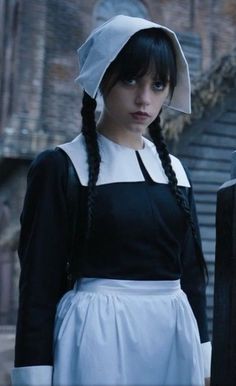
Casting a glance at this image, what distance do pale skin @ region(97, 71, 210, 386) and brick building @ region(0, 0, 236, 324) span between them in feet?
17.1

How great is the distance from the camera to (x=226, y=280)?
1.10 metres

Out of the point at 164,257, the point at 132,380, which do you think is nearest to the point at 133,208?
the point at 164,257

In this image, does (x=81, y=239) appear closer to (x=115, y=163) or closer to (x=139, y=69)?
(x=115, y=163)

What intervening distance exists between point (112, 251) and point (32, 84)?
6325mm

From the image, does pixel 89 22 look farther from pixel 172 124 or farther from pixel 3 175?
pixel 172 124

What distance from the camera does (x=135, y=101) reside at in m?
1.22

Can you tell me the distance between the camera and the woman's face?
1.21 m

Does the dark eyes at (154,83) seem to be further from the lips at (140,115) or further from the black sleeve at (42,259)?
the black sleeve at (42,259)

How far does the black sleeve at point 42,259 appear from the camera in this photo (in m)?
1.12

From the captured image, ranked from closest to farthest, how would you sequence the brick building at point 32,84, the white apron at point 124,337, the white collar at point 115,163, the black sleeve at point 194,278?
the white apron at point 124,337 → the white collar at point 115,163 → the black sleeve at point 194,278 → the brick building at point 32,84

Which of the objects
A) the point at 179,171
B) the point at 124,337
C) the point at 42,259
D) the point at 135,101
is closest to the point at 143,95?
the point at 135,101

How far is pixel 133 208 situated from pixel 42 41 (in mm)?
6496

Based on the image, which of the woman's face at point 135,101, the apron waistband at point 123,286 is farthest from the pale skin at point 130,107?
the apron waistband at point 123,286

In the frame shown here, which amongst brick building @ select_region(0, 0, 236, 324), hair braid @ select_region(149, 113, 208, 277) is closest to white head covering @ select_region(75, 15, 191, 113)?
hair braid @ select_region(149, 113, 208, 277)
